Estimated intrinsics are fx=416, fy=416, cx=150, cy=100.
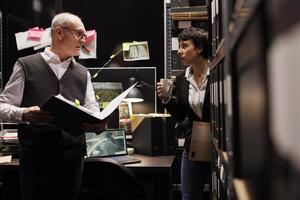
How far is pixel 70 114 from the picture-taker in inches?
76.9

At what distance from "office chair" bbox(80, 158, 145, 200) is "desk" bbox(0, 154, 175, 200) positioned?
0.30 m

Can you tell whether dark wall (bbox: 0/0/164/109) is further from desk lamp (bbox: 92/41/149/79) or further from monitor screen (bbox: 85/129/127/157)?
monitor screen (bbox: 85/129/127/157)

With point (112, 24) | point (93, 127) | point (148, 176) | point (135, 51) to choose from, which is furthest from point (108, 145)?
point (112, 24)

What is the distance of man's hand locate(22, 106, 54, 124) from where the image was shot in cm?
199

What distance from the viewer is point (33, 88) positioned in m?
2.13

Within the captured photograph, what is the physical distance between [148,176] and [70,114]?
0.84 metres

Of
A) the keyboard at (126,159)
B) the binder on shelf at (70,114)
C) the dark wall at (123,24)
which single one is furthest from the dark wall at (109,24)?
the binder on shelf at (70,114)

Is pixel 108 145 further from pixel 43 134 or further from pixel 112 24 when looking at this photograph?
pixel 112 24

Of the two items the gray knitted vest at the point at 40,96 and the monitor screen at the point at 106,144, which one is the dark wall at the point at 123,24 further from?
the gray knitted vest at the point at 40,96

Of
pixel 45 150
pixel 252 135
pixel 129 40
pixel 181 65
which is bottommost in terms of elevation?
pixel 45 150

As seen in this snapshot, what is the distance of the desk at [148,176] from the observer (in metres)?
2.44

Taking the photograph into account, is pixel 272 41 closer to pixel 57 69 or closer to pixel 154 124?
pixel 57 69

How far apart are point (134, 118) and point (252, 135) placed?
2.25 metres

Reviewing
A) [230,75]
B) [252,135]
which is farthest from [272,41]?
[230,75]
